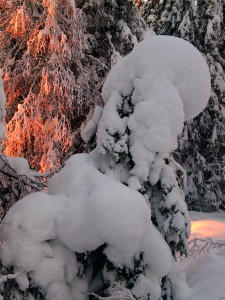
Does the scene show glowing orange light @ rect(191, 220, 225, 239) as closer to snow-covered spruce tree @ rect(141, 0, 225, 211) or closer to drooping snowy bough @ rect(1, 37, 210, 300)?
snow-covered spruce tree @ rect(141, 0, 225, 211)

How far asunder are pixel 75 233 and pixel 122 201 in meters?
0.50

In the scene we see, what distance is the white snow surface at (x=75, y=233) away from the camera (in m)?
3.24

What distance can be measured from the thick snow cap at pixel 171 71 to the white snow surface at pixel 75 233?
1030 mm

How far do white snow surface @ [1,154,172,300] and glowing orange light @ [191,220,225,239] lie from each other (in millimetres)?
8428

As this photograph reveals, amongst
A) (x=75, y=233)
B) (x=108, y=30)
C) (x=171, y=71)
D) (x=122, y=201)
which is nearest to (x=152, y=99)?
(x=171, y=71)

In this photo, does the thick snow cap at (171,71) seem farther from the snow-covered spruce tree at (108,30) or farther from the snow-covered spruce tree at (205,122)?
the snow-covered spruce tree at (205,122)

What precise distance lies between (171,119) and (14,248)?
6.00 ft

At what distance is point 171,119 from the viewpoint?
3.66m

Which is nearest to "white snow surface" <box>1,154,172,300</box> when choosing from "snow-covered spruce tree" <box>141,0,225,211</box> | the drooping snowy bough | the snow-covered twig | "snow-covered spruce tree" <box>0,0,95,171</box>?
the drooping snowy bough

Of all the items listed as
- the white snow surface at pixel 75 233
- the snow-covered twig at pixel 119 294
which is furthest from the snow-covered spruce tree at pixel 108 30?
the snow-covered twig at pixel 119 294

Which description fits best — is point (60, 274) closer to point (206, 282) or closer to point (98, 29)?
point (206, 282)

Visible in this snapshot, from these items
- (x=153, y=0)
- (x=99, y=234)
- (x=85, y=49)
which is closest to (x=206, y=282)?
(x=99, y=234)

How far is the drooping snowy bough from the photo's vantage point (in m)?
3.28

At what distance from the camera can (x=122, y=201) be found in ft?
10.7
